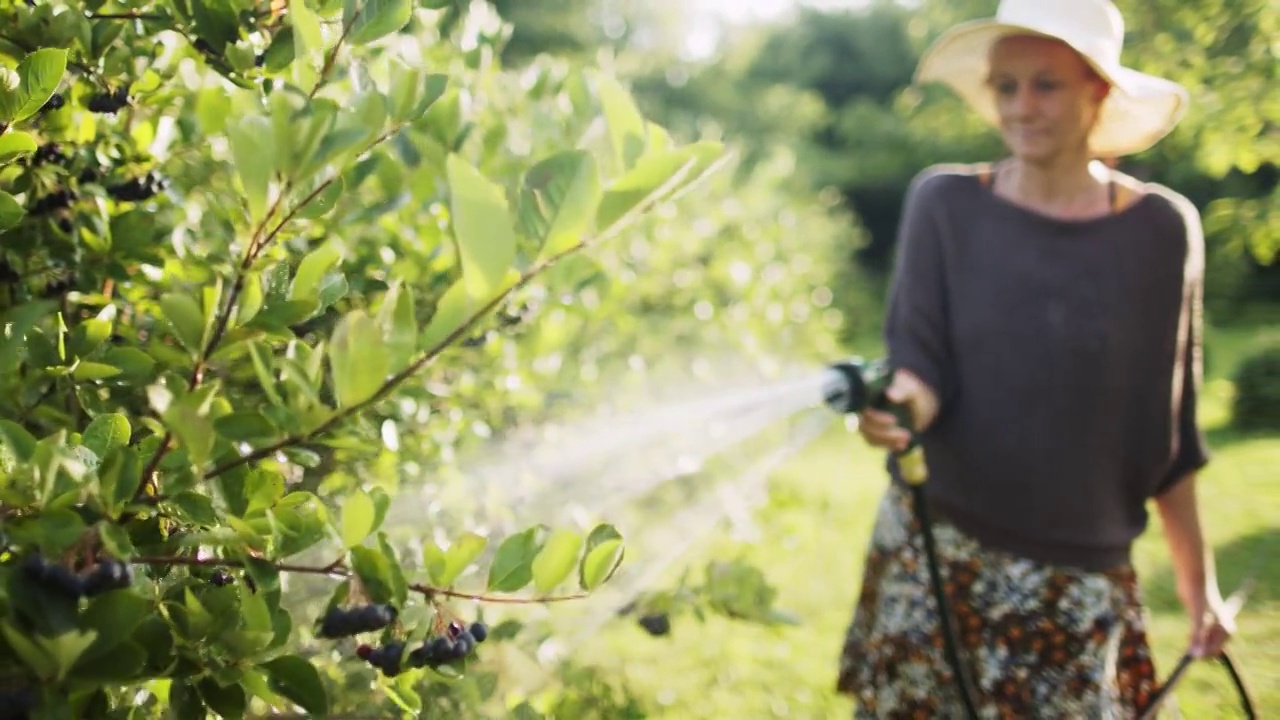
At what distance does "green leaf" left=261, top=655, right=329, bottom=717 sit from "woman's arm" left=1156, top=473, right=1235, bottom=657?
202 centimetres

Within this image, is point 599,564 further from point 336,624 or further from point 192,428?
point 192,428

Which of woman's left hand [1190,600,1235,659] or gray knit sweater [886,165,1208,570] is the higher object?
gray knit sweater [886,165,1208,570]

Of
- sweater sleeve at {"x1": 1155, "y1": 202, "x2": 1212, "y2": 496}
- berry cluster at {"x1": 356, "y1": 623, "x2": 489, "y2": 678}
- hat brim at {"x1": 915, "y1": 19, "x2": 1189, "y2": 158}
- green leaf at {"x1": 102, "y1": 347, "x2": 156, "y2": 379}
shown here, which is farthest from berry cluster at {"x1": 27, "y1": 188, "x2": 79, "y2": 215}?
sweater sleeve at {"x1": 1155, "y1": 202, "x2": 1212, "y2": 496}

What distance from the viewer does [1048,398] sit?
7.47ft

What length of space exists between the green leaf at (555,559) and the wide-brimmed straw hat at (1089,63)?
1644mm

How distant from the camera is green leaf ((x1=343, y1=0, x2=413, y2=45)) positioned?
903 millimetres

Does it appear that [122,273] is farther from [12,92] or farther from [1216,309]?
[1216,309]

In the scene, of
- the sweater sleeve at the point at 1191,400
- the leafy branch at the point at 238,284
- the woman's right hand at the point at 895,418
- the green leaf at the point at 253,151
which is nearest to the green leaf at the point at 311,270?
the leafy branch at the point at 238,284

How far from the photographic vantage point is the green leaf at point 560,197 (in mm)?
710

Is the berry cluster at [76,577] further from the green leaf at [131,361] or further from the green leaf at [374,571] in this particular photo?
the green leaf at [131,361]

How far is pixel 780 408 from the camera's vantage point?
7.50 feet

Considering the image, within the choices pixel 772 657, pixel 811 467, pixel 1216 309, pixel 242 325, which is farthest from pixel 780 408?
pixel 1216 309

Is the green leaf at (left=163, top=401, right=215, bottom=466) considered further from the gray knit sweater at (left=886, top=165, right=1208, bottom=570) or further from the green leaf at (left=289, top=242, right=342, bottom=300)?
the gray knit sweater at (left=886, top=165, right=1208, bottom=570)

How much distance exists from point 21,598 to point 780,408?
174 cm
